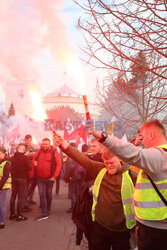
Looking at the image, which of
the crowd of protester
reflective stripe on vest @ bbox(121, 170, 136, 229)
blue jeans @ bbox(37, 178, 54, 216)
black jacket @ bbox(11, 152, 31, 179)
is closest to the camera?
the crowd of protester

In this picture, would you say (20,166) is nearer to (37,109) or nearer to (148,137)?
(37,109)

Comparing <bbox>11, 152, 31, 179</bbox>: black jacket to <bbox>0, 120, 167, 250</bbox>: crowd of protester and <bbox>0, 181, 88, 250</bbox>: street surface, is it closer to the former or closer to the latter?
<bbox>0, 181, 88, 250</bbox>: street surface

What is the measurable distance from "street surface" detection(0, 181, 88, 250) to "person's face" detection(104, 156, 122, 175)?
2.44 meters

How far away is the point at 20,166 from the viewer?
7324mm

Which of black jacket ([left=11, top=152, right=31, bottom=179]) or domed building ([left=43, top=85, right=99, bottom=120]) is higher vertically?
domed building ([left=43, top=85, right=99, bottom=120])

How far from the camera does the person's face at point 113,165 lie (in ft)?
11.1

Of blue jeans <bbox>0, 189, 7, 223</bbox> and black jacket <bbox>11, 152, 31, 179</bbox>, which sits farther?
black jacket <bbox>11, 152, 31, 179</bbox>

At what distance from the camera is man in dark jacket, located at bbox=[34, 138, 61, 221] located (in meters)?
7.26

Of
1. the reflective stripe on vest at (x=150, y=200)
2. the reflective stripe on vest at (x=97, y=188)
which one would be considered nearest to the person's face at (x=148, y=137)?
the reflective stripe on vest at (x=150, y=200)

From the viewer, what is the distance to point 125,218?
3297 millimetres

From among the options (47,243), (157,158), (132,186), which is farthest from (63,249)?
(157,158)

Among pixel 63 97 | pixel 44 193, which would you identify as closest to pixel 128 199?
pixel 44 193

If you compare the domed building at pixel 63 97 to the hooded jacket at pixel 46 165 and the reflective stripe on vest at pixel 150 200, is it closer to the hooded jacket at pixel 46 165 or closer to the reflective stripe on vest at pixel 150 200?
the reflective stripe on vest at pixel 150 200

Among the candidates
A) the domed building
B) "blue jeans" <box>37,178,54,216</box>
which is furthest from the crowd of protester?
"blue jeans" <box>37,178,54,216</box>
